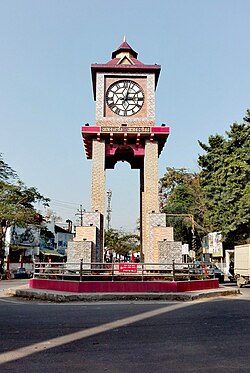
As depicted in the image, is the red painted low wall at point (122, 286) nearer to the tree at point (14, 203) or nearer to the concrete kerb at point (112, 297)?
the concrete kerb at point (112, 297)

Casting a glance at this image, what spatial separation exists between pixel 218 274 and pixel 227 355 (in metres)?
22.1

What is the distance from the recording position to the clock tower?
2156 centimetres

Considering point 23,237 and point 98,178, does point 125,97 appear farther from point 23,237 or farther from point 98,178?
point 23,237

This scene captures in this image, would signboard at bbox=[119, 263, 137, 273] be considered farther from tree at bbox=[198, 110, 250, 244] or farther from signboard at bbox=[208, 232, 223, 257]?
signboard at bbox=[208, 232, 223, 257]

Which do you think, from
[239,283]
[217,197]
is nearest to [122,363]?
[239,283]

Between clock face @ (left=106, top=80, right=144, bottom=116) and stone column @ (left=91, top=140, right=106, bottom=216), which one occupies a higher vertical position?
clock face @ (left=106, top=80, right=144, bottom=116)

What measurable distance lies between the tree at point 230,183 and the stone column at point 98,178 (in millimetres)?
13764

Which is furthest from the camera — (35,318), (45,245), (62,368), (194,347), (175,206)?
(45,245)

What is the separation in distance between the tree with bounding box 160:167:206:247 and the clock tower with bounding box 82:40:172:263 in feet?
71.9

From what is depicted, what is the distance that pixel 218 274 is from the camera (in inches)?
1078

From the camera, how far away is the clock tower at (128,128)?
21.6m

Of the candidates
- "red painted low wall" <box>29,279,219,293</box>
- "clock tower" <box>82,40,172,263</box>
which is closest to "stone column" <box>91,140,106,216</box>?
"clock tower" <box>82,40,172,263</box>

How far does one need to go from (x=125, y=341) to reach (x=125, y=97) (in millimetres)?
17654

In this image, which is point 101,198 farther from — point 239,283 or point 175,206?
point 175,206
